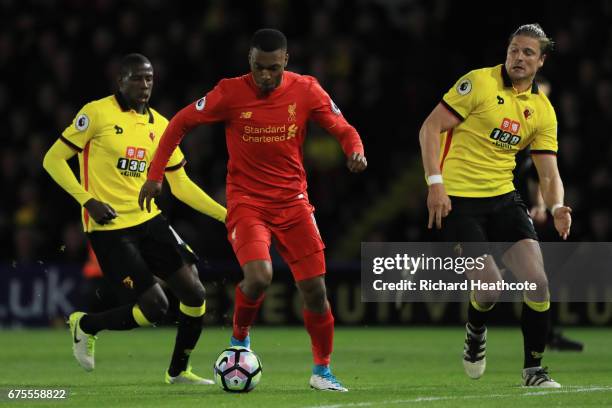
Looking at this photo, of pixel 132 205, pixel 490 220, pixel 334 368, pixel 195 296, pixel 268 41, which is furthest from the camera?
pixel 334 368

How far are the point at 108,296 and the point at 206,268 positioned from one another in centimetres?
256

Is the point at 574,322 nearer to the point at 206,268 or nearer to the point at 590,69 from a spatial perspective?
the point at 590,69

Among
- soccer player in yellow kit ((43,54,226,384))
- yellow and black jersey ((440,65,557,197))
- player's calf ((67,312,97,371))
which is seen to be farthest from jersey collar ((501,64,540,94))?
player's calf ((67,312,97,371))

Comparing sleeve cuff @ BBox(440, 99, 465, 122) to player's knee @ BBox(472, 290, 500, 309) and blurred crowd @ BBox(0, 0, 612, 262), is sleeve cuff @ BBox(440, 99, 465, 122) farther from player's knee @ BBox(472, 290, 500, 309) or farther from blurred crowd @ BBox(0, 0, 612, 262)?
blurred crowd @ BBox(0, 0, 612, 262)

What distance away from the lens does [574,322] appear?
16.0 m

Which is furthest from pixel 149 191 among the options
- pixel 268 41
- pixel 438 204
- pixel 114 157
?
pixel 438 204

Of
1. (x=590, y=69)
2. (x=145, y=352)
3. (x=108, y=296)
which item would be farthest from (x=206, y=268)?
(x=590, y=69)

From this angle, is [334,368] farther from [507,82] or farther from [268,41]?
[268,41]

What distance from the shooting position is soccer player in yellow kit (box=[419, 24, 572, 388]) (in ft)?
28.8

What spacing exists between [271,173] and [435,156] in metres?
1.04

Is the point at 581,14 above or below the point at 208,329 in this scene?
above

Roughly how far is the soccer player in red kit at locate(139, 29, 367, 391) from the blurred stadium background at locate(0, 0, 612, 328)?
7.50 metres

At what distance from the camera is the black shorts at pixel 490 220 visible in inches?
352

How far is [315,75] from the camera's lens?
17.7 m
